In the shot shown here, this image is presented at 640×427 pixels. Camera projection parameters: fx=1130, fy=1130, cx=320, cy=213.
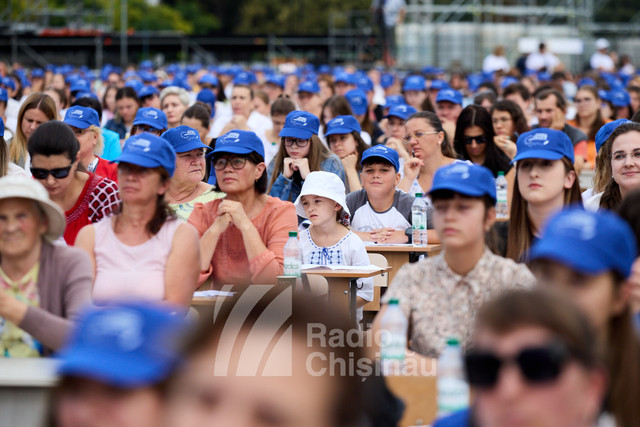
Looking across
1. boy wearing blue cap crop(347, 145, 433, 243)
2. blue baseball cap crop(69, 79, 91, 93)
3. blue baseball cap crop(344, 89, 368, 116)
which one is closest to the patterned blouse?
boy wearing blue cap crop(347, 145, 433, 243)

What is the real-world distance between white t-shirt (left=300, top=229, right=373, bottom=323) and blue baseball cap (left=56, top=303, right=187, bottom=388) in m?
6.00

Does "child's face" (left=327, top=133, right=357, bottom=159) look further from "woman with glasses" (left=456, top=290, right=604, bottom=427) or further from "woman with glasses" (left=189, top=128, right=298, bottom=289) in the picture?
Answer: "woman with glasses" (left=456, top=290, right=604, bottom=427)

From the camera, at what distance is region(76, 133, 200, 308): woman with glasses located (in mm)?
5957

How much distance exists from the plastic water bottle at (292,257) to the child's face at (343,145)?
4.08 meters

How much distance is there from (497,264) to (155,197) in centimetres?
208

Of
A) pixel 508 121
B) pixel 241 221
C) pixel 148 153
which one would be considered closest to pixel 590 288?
pixel 148 153

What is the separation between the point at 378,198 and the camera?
927cm

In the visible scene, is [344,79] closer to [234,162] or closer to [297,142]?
[297,142]

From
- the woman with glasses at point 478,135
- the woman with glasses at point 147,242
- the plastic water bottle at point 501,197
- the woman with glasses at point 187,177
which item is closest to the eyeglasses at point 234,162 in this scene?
the woman with glasses at point 187,177

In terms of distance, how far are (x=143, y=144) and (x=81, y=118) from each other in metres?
4.12

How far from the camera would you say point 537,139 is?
21.8 feet

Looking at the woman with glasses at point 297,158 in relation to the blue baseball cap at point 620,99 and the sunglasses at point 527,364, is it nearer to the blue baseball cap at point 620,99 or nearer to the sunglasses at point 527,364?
the sunglasses at point 527,364

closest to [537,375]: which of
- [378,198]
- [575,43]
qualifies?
[378,198]

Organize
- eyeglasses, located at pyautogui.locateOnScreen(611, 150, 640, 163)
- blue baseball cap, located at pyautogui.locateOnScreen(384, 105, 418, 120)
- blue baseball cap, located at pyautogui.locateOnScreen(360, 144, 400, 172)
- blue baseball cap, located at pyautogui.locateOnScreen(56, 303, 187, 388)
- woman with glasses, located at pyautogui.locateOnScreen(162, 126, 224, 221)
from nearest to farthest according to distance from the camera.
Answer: blue baseball cap, located at pyautogui.locateOnScreen(56, 303, 187, 388) → eyeglasses, located at pyautogui.locateOnScreen(611, 150, 640, 163) → woman with glasses, located at pyautogui.locateOnScreen(162, 126, 224, 221) → blue baseball cap, located at pyautogui.locateOnScreen(360, 144, 400, 172) → blue baseball cap, located at pyautogui.locateOnScreen(384, 105, 418, 120)
